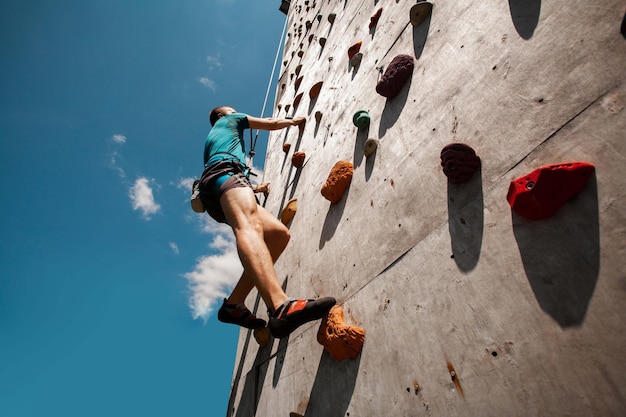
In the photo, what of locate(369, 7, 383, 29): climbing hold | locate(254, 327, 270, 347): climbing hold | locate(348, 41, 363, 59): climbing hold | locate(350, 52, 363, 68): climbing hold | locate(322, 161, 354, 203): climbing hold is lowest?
locate(254, 327, 270, 347): climbing hold

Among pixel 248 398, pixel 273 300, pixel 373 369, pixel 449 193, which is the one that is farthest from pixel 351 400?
pixel 248 398

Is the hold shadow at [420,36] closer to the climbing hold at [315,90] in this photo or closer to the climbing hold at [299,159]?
the climbing hold at [299,159]

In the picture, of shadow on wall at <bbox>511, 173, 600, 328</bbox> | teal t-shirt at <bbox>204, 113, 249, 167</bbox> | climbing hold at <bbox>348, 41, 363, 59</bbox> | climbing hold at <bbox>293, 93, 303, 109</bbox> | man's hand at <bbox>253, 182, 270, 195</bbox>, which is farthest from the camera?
climbing hold at <bbox>293, 93, 303, 109</bbox>

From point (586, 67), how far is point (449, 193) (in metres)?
0.43

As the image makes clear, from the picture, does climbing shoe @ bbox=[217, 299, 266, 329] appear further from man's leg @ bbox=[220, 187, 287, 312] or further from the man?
man's leg @ bbox=[220, 187, 287, 312]

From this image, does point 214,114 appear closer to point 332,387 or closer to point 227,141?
point 227,141

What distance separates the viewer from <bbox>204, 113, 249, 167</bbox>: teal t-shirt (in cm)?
177

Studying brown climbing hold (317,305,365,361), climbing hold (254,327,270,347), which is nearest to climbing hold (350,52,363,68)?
brown climbing hold (317,305,365,361)

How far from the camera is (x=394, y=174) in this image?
4.15 ft

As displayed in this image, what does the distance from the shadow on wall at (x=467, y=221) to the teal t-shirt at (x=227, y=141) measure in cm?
119

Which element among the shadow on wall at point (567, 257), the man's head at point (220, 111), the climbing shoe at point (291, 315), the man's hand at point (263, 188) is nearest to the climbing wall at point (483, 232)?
the shadow on wall at point (567, 257)

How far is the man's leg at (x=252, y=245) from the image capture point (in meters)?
1.23

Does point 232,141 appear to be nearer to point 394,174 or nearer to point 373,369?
point 394,174

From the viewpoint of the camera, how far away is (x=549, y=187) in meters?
A: 0.70
